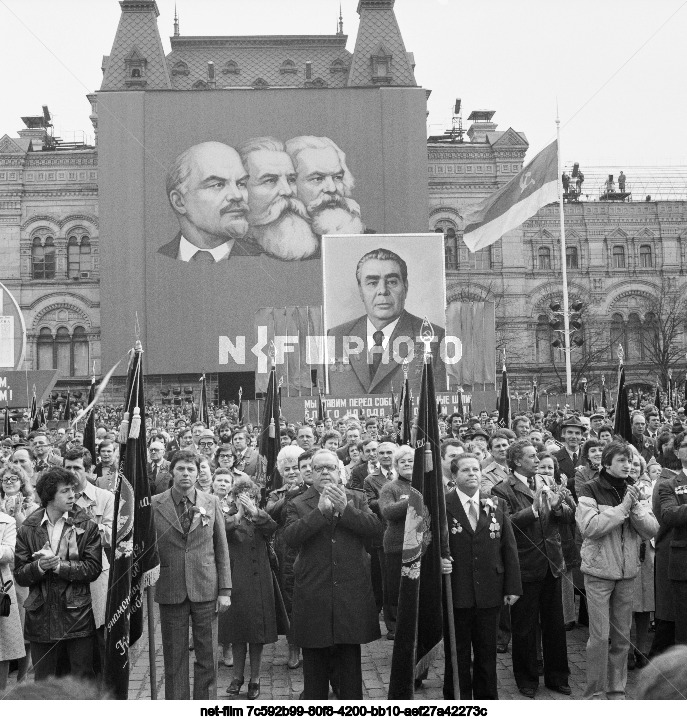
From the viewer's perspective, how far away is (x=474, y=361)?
25000 mm

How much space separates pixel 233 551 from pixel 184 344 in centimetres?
3491

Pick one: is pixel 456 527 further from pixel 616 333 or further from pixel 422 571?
pixel 616 333

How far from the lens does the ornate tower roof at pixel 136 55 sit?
47125 mm

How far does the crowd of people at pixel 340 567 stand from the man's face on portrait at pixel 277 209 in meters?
34.9

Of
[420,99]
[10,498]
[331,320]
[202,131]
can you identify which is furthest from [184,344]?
[10,498]

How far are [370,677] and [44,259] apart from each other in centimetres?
4282

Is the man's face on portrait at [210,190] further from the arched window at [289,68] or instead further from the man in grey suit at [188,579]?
the man in grey suit at [188,579]

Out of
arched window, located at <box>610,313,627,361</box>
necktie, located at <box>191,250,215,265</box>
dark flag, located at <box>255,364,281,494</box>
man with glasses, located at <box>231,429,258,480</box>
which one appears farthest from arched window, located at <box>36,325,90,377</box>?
dark flag, located at <box>255,364,281,494</box>

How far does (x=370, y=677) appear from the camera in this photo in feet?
24.8

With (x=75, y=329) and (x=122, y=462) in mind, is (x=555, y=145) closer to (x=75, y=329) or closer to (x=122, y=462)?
(x=122, y=462)

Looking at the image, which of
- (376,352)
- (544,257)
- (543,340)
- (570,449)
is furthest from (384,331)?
(544,257)

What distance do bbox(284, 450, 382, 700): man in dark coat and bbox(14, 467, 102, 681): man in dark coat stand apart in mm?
1217

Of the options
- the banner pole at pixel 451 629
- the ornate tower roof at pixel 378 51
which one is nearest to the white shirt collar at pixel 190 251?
the ornate tower roof at pixel 378 51

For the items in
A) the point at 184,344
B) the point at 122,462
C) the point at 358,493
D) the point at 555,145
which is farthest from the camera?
the point at 184,344
